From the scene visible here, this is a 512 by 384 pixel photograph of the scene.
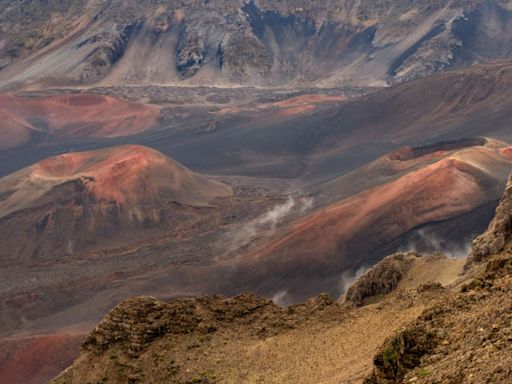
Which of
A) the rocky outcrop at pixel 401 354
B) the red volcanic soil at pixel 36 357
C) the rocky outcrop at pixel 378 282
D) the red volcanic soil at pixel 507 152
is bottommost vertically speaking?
the red volcanic soil at pixel 36 357

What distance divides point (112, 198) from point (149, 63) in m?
Answer: 94.6

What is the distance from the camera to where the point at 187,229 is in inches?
2450

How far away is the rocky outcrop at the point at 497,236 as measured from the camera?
21766 mm

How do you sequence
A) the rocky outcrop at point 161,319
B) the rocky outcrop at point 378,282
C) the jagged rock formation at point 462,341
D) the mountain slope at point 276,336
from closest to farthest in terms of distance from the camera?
the jagged rock formation at point 462,341 → the mountain slope at point 276,336 → the rocky outcrop at point 161,319 → the rocky outcrop at point 378,282

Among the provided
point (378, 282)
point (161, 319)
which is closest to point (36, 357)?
point (161, 319)

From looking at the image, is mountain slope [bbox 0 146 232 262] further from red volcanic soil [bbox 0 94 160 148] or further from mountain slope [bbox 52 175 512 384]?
mountain slope [bbox 52 175 512 384]

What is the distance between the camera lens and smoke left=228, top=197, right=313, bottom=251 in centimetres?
5643

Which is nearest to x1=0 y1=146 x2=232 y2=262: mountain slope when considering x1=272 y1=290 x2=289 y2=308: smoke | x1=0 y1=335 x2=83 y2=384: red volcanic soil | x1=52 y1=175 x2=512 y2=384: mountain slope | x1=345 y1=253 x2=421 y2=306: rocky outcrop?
x1=0 y1=335 x2=83 y2=384: red volcanic soil

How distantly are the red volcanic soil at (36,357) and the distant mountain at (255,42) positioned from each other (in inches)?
4109

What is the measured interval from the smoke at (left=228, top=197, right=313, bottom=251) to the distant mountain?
239ft

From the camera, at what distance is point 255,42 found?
156 m

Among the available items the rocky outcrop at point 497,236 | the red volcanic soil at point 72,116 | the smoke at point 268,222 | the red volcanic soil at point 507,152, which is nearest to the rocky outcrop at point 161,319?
the rocky outcrop at point 497,236

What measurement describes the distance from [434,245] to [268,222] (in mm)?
20993

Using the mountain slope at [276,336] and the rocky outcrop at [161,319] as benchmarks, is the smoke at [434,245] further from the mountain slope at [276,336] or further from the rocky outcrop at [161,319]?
the rocky outcrop at [161,319]
